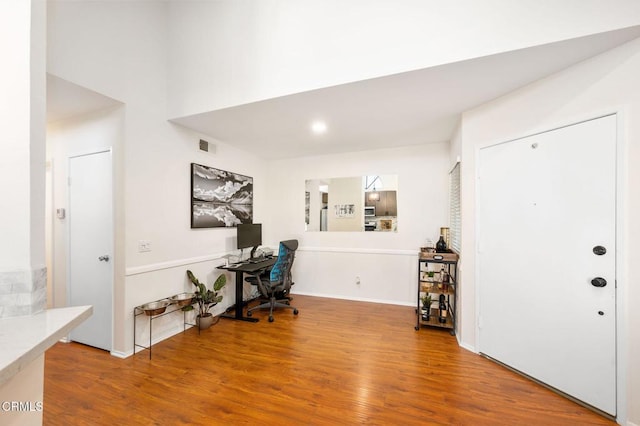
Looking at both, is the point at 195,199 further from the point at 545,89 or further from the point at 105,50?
the point at 545,89

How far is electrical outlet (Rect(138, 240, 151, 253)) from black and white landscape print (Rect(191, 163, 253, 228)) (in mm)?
608

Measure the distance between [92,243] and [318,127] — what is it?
9.75 ft

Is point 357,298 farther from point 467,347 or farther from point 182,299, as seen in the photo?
point 182,299

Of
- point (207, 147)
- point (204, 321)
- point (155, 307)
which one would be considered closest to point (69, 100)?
point (207, 147)

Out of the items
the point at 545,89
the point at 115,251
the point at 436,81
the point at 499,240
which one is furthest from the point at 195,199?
the point at 545,89

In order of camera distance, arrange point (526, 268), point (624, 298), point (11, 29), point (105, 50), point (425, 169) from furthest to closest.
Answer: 1. point (425, 169)
2. point (105, 50)
3. point (526, 268)
4. point (624, 298)
5. point (11, 29)

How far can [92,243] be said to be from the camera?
9.58ft

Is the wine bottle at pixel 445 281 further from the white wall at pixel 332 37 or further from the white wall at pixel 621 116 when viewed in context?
the white wall at pixel 332 37

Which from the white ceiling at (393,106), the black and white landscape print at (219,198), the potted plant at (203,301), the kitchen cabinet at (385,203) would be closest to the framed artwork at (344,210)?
the kitchen cabinet at (385,203)

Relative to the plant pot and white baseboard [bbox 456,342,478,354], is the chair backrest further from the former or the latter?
white baseboard [bbox 456,342,478,354]

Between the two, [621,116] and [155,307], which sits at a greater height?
[621,116]

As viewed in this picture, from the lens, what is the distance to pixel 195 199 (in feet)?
11.3

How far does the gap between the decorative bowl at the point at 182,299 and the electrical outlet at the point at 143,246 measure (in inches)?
26.1

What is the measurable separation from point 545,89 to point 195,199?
→ 3878 millimetres
